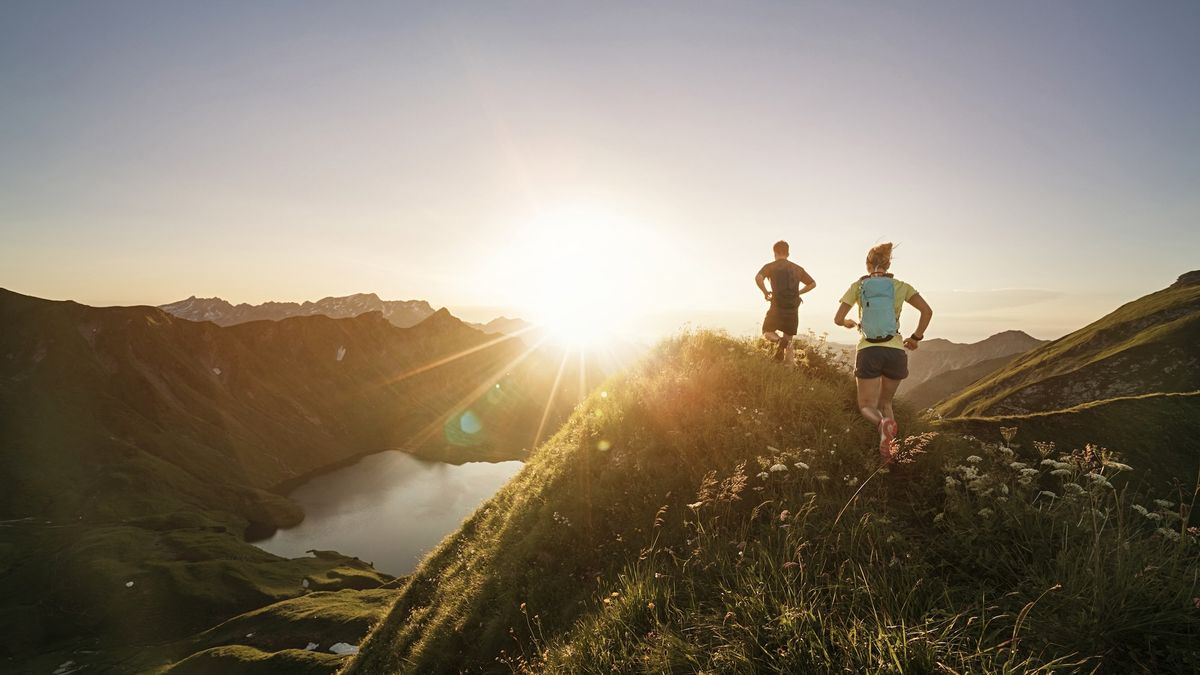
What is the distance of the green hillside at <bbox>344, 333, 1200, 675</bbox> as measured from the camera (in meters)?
3.83

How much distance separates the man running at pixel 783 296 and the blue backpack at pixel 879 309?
3975mm

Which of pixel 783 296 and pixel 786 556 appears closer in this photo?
pixel 786 556

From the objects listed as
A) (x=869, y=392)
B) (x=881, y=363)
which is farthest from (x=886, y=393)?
(x=881, y=363)

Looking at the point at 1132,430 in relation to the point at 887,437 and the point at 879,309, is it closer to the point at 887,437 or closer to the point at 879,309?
the point at 879,309

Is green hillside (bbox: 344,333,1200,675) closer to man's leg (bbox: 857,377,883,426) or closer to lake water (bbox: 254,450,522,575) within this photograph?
man's leg (bbox: 857,377,883,426)

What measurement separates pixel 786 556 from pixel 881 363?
14.4 ft

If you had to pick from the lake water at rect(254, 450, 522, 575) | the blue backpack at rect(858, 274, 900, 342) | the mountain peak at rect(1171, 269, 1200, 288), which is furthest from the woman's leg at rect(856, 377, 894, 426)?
the mountain peak at rect(1171, 269, 1200, 288)

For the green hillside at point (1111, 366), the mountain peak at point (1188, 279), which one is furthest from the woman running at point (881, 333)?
the mountain peak at point (1188, 279)

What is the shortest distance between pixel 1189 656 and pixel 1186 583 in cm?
83

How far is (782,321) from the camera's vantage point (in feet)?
39.7

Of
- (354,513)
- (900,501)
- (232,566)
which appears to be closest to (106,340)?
(354,513)

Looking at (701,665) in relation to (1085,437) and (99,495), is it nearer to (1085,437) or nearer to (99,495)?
(1085,437)

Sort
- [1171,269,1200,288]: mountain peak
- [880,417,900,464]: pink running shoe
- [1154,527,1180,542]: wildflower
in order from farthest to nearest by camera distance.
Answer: [1171,269,1200,288]: mountain peak, [880,417,900,464]: pink running shoe, [1154,527,1180,542]: wildflower

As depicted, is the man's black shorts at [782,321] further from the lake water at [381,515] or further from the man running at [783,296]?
the lake water at [381,515]
